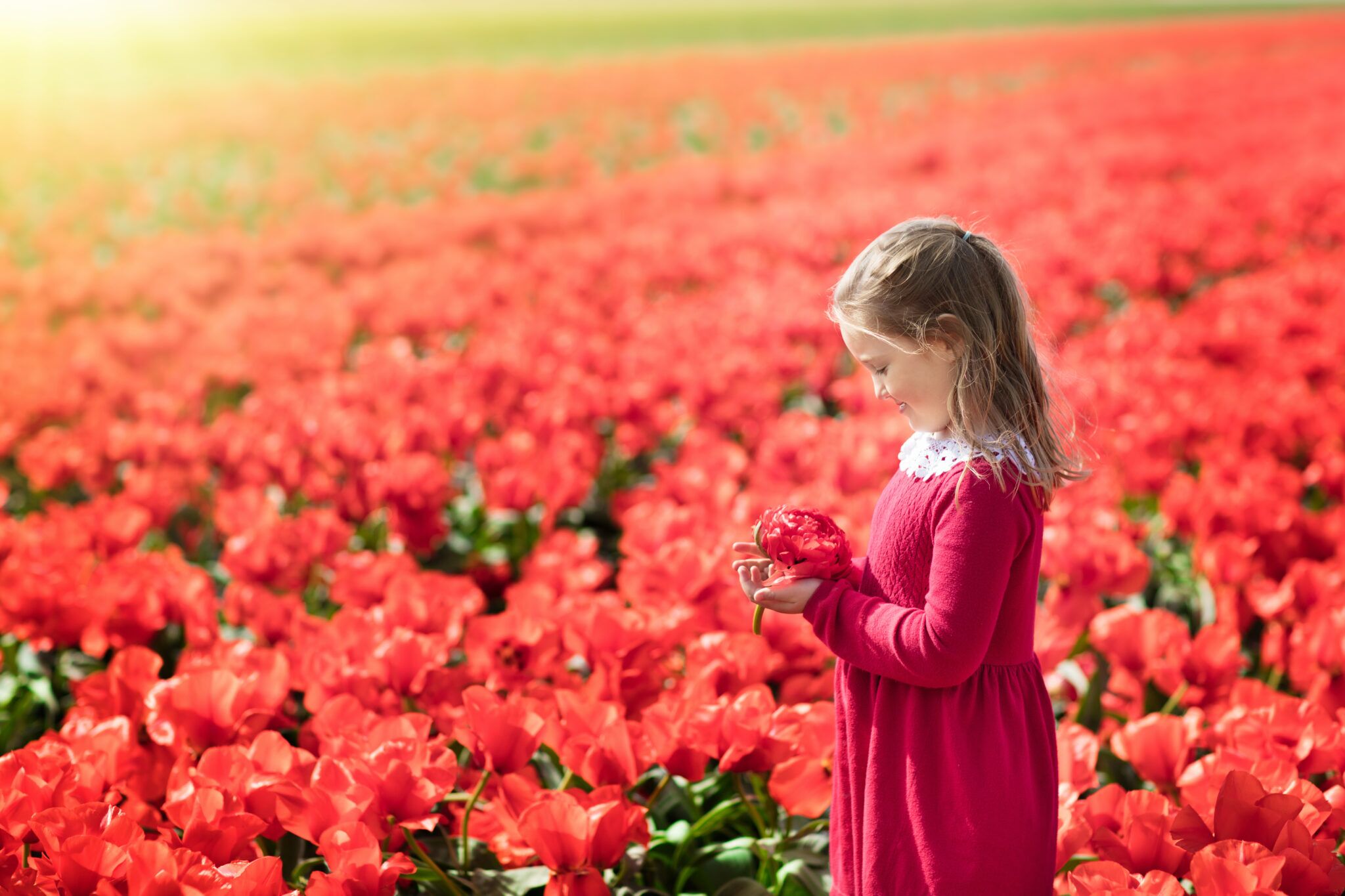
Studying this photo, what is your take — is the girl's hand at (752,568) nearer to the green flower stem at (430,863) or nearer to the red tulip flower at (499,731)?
the red tulip flower at (499,731)

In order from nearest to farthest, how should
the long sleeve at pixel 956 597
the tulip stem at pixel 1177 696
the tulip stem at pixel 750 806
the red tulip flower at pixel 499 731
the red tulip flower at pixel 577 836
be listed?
the long sleeve at pixel 956 597, the red tulip flower at pixel 577 836, the red tulip flower at pixel 499 731, the tulip stem at pixel 750 806, the tulip stem at pixel 1177 696

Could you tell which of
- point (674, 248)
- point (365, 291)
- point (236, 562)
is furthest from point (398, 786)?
point (674, 248)

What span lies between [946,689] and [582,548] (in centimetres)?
102

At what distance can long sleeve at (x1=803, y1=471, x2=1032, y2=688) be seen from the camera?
1.12 metres

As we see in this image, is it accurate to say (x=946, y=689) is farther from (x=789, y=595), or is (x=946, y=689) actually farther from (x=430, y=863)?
(x=430, y=863)

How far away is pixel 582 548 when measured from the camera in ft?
6.91

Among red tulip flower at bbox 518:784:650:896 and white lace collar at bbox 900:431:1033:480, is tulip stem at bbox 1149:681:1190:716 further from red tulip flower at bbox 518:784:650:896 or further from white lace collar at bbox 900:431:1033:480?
red tulip flower at bbox 518:784:650:896

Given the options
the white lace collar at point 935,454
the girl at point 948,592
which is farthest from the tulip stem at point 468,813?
the white lace collar at point 935,454

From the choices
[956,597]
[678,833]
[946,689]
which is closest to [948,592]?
[956,597]

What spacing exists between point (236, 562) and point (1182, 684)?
161cm

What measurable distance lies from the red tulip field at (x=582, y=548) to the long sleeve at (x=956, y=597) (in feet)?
0.75

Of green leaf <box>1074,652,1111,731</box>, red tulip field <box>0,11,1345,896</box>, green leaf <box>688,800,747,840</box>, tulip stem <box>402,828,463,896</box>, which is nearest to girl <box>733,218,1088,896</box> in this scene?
red tulip field <box>0,11,1345,896</box>

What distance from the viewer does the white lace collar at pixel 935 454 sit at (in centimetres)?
118

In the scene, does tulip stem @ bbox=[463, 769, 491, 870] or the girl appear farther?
tulip stem @ bbox=[463, 769, 491, 870]
